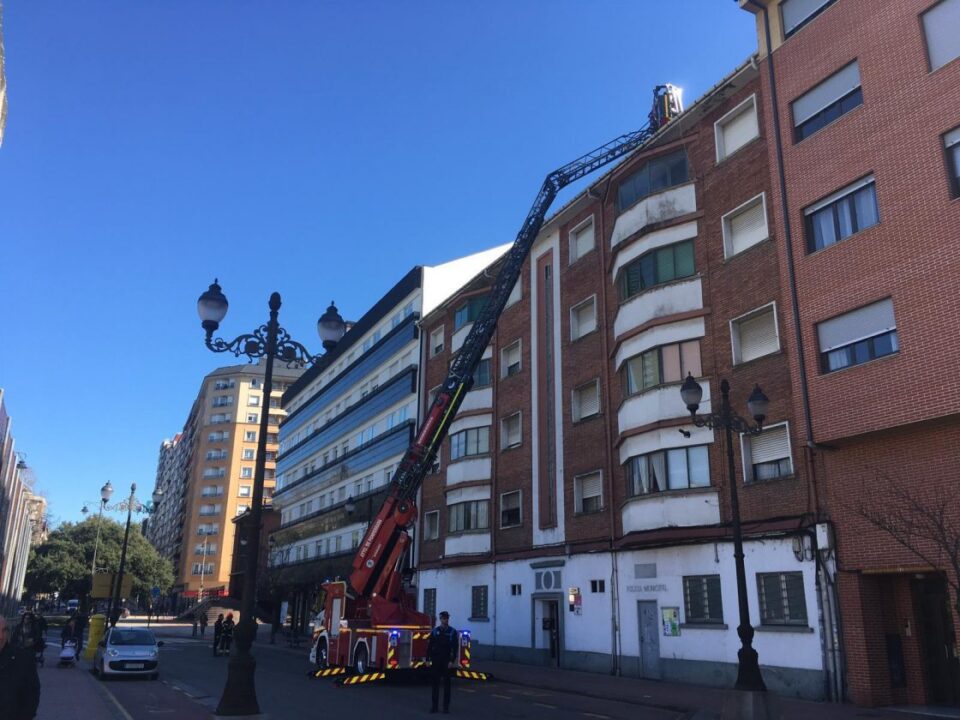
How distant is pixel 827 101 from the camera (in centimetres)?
1922

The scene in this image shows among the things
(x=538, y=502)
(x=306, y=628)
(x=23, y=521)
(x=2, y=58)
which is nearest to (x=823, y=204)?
(x=538, y=502)

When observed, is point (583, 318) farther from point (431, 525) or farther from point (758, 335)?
point (431, 525)

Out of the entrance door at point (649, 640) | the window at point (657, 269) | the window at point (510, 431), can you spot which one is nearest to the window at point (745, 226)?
the window at point (657, 269)

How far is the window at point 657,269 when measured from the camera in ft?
76.4

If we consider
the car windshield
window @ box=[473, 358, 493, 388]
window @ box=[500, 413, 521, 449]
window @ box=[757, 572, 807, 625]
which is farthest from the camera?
window @ box=[473, 358, 493, 388]

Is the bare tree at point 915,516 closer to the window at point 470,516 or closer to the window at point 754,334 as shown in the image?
the window at point 754,334

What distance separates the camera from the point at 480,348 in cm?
2527

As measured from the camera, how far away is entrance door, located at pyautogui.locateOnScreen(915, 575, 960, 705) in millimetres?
16453

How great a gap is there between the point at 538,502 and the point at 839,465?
44.7 feet

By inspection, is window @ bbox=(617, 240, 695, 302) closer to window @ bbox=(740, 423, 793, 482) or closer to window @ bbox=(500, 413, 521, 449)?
window @ bbox=(740, 423, 793, 482)

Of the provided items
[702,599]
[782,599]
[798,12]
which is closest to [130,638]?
[702,599]

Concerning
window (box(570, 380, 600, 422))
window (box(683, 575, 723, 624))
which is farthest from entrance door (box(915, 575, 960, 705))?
window (box(570, 380, 600, 422))

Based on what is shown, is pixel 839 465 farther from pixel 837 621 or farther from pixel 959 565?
pixel 959 565

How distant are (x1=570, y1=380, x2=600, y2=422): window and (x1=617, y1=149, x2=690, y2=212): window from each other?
20.9 feet
